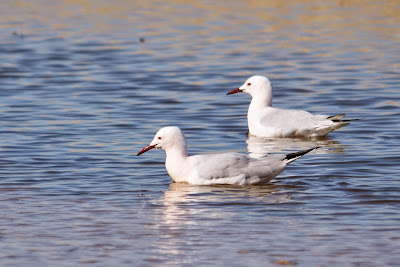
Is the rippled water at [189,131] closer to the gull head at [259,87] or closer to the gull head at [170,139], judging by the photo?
the gull head at [170,139]

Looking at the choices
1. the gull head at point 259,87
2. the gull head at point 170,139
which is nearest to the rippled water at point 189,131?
the gull head at point 170,139

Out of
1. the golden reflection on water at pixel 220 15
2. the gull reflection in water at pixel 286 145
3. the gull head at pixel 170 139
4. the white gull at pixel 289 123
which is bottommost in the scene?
the gull reflection in water at pixel 286 145

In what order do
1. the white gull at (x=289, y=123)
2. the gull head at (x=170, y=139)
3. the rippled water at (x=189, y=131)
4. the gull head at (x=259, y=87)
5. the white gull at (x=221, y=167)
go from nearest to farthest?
the rippled water at (x=189, y=131) → the white gull at (x=221, y=167) → the gull head at (x=170, y=139) → the white gull at (x=289, y=123) → the gull head at (x=259, y=87)

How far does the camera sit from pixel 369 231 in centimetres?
916

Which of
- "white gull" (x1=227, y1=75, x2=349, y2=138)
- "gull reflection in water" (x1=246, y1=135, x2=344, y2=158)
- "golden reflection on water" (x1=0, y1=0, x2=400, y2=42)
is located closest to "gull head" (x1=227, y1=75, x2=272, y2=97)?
"white gull" (x1=227, y1=75, x2=349, y2=138)

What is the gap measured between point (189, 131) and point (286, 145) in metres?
1.75

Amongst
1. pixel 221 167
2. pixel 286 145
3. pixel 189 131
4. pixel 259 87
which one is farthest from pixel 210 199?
pixel 259 87

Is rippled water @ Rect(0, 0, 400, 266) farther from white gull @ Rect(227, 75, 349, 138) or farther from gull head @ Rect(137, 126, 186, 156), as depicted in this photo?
gull head @ Rect(137, 126, 186, 156)

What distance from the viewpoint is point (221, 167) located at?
11.3 meters

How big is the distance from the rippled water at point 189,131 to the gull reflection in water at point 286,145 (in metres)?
0.04

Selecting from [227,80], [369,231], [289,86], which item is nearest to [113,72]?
[227,80]

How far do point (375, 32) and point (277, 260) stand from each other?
17.9 metres

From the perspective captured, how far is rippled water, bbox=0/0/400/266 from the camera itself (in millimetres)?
8938

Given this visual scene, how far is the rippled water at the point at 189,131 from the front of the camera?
894cm
